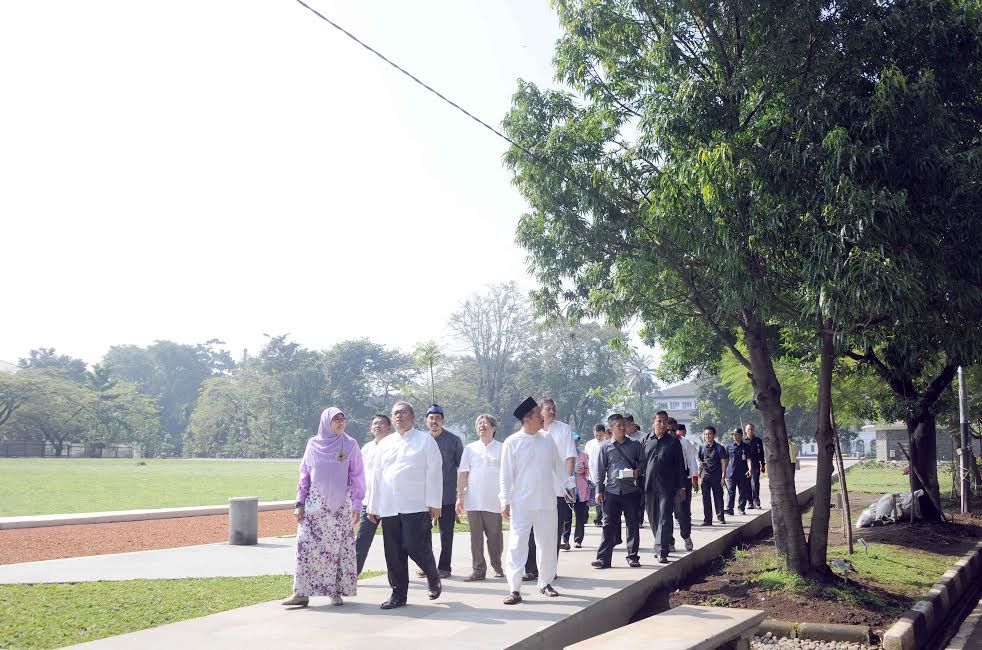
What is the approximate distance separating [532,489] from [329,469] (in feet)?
6.66

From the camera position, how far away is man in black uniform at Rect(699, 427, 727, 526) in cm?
1620

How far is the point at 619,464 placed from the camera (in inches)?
437

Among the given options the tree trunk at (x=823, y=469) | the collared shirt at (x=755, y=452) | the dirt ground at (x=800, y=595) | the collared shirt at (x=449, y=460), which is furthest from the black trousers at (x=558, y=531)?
the collared shirt at (x=755, y=452)

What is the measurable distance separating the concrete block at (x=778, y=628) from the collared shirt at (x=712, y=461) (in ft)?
25.7

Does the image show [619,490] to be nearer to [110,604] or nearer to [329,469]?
[329,469]

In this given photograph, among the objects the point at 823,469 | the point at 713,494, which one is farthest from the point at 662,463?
the point at 713,494

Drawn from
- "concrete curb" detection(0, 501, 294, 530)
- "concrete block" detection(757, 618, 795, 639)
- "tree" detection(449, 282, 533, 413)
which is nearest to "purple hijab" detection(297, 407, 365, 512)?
"concrete block" detection(757, 618, 795, 639)

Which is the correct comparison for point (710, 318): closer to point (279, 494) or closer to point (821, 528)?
point (821, 528)

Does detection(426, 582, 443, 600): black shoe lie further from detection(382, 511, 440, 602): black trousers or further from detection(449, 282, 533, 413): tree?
detection(449, 282, 533, 413): tree

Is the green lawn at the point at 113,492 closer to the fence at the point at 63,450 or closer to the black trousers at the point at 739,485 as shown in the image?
the black trousers at the point at 739,485

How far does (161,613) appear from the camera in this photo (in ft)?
27.2

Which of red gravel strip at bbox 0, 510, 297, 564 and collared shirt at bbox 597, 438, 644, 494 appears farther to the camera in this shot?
red gravel strip at bbox 0, 510, 297, 564

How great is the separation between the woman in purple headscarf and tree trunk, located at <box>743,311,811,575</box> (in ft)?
16.3

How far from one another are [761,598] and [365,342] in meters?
Answer: 82.4
